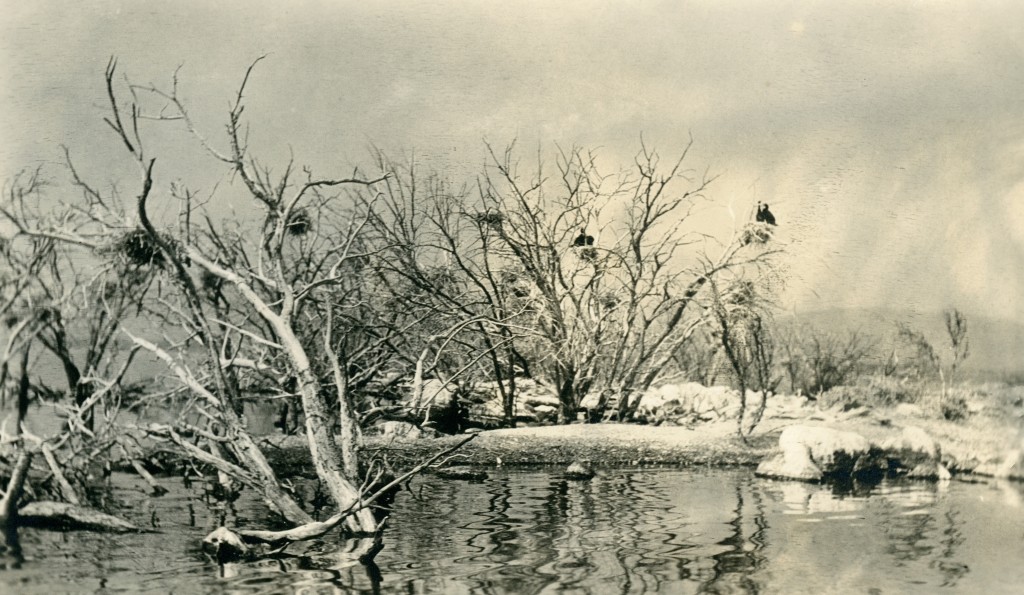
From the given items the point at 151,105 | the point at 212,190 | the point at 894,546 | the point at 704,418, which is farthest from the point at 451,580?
the point at 704,418

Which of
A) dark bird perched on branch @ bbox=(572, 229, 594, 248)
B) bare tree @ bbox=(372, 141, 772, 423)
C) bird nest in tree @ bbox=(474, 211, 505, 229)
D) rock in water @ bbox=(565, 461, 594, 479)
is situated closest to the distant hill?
bare tree @ bbox=(372, 141, 772, 423)

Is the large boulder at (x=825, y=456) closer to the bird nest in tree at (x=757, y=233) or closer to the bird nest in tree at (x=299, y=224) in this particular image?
the bird nest in tree at (x=757, y=233)

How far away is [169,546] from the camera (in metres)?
7.44

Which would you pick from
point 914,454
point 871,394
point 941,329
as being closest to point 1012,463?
point 914,454

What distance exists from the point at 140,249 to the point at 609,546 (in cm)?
521

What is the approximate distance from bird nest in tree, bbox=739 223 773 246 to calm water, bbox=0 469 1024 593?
3387 millimetres

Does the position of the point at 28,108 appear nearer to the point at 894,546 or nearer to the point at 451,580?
the point at 451,580

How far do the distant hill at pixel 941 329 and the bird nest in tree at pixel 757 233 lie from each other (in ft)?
3.92

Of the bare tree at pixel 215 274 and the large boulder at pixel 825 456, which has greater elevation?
the bare tree at pixel 215 274

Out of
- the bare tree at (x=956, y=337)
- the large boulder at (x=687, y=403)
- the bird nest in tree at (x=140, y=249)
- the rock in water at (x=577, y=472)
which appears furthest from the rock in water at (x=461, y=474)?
the bare tree at (x=956, y=337)

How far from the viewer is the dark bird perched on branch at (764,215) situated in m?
10.8

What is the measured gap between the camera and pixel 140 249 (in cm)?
823

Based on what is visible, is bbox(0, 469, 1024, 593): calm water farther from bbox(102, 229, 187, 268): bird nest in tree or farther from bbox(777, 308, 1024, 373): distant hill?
bbox(102, 229, 187, 268): bird nest in tree

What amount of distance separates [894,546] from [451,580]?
13.3ft
